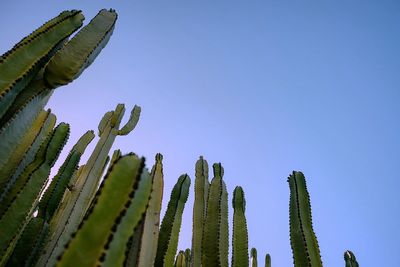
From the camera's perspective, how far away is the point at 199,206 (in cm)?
313

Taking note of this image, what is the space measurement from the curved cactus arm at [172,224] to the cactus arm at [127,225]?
1.55 m

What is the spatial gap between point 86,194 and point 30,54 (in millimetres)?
1305

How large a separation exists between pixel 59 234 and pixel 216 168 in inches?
54.1

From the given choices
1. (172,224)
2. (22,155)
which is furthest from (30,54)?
(172,224)

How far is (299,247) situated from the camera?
226cm

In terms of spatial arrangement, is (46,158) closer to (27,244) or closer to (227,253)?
(27,244)

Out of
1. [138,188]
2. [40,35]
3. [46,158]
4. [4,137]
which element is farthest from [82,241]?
[46,158]

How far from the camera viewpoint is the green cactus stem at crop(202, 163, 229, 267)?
7.95ft

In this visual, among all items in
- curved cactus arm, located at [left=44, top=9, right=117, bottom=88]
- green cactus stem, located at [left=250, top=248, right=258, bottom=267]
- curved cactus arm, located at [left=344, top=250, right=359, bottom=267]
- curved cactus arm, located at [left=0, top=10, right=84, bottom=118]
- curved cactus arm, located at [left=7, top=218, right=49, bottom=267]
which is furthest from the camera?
green cactus stem, located at [left=250, top=248, right=258, bottom=267]

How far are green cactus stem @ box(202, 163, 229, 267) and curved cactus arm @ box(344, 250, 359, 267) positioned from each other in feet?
3.77

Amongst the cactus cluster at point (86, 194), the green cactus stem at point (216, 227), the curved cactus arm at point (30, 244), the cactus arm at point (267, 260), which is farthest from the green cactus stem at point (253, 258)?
the curved cactus arm at point (30, 244)

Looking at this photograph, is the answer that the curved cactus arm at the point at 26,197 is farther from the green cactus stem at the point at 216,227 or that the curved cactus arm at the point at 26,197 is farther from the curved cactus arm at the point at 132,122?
the green cactus stem at the point at 216,227

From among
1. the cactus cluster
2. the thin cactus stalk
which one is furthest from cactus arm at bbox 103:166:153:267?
the thin cactus stalk

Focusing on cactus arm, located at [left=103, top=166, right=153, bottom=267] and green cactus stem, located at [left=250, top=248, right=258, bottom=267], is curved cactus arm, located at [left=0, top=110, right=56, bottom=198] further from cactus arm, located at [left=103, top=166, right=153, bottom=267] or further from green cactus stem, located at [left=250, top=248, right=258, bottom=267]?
green cactus stem, located at [left=250, top=248, right=258, bottom=267]
